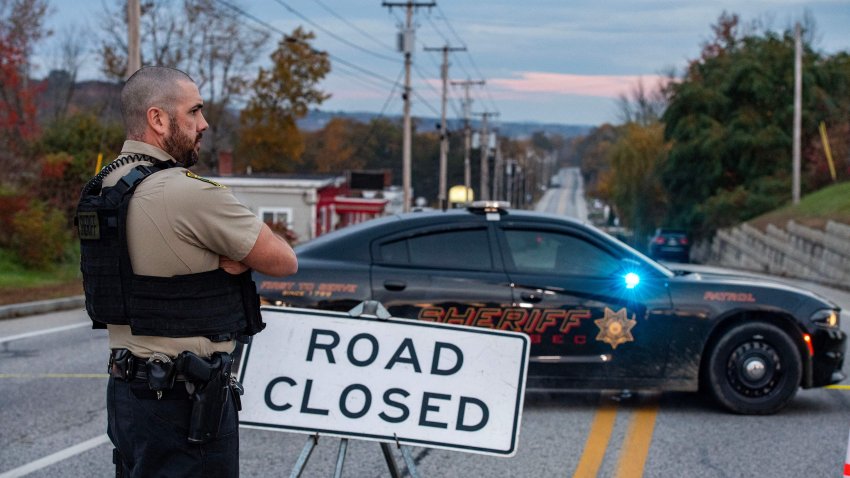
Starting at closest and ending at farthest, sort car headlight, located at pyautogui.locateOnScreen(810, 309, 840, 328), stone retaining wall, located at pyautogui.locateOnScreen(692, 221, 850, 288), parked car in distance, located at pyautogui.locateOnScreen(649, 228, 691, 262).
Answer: car headlight, located at pyautogui.locateOnScreen(810, 309, 840, 328), stone retaining wall, located at pyautogui.locateOnScreen(692, 221, 850, 288), parked car in distance, located at pyautogui.locateOnScreen(649, 228, 691, 262)

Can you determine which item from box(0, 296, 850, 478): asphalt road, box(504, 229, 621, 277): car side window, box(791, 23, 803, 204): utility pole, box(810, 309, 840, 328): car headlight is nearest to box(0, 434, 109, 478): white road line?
box(0, 296, 850, 478): asphalt road

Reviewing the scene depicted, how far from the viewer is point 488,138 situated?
264 feet

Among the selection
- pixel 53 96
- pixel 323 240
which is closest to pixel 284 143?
pixel 53 96

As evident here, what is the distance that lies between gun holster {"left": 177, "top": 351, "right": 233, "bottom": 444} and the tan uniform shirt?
64 mm

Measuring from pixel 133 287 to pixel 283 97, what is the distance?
209ft

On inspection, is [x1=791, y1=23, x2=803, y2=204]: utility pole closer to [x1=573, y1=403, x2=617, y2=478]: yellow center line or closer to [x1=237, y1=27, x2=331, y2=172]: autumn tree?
[x1=237, y1=27, x2=331, y2=172]: autumn tree

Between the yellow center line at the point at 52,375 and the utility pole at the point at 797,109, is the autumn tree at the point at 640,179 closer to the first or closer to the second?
the utility pole at the point at 797,109

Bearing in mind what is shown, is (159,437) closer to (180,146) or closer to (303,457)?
(180,146)

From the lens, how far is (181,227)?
343 centimetres

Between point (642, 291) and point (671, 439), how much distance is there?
1245mm

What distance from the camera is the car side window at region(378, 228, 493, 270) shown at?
8336mm

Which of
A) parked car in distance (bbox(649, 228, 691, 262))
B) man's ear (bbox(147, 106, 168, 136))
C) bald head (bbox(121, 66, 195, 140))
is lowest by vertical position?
parked car in distance (bbox(649, 228, 691, 262))

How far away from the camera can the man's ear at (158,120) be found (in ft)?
11.7

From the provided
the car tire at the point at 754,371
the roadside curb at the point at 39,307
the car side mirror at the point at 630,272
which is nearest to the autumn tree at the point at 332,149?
the roadside curb at the point at 39,307
